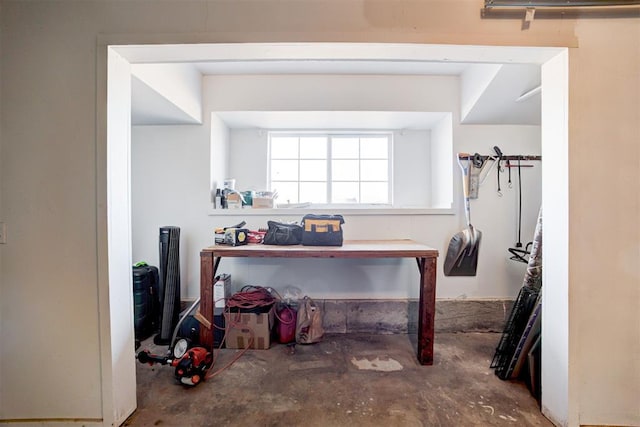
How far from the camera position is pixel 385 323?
8.48ft

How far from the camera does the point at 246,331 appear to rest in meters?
2.23

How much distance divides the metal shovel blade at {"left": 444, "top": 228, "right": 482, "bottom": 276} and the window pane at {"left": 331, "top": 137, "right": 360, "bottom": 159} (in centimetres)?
145

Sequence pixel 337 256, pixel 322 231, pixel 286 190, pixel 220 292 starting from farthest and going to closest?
pixel 286 190 < pixel 220 292 < pixel 322 231 < pixel 337 256

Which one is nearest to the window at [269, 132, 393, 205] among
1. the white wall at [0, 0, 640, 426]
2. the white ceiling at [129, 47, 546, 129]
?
the white ceiling at [129, 47, 546, 129]

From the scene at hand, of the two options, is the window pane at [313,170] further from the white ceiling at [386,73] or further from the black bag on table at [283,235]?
the black bag on table at [283,235]

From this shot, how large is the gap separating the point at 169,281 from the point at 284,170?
1.66m

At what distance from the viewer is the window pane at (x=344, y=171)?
3105 millimetres

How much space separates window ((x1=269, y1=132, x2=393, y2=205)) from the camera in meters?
3.09

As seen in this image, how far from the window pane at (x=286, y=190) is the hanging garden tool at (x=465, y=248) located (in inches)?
69.9

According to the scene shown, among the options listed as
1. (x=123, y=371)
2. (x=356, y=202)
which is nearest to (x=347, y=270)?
(x=356, y=202)

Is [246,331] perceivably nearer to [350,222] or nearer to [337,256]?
[337,256]

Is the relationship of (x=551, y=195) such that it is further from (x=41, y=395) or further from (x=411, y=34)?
(x=41, y=395)

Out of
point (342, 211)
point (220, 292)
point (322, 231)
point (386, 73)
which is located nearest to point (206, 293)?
point (220, 292)

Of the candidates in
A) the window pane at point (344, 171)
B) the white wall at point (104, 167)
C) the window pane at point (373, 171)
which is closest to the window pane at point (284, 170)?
the window pane at point (344, 171)
